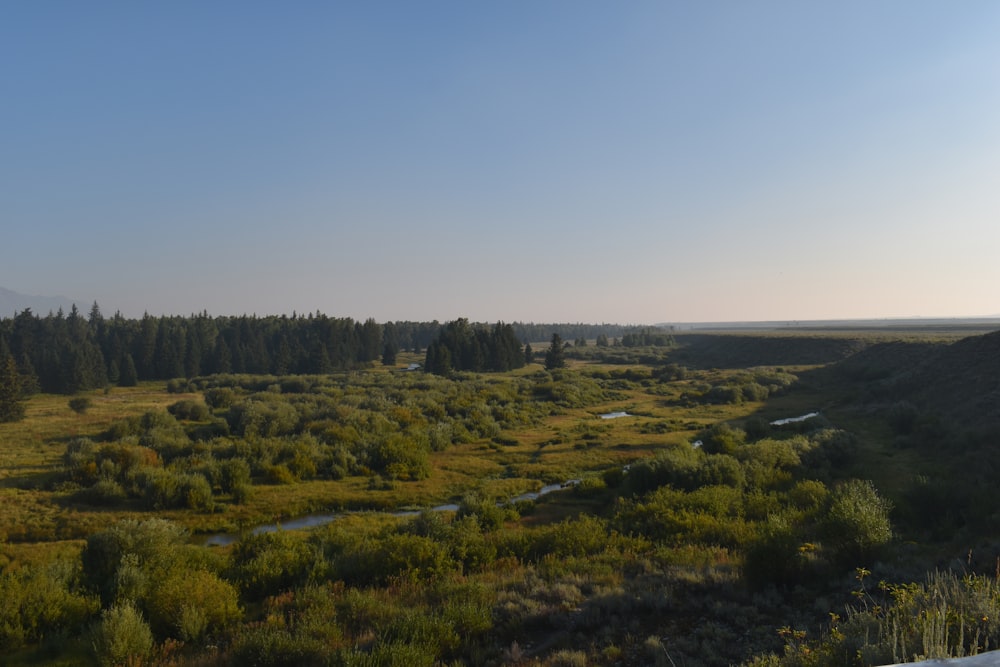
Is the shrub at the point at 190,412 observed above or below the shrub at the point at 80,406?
above

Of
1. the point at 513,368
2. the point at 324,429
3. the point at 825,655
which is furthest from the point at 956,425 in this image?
the point at 513,368

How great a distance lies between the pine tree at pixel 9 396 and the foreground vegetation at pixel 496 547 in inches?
722

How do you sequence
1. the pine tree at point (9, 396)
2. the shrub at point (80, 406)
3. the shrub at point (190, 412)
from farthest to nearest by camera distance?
the shrub at point (80, 406)
the pine tree at point (9, 396)
the shrub at point (190, 412)

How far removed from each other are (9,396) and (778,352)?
117138 millimetres

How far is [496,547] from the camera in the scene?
1269 centimetres

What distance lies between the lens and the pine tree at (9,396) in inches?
1816

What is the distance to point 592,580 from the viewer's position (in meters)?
9.65

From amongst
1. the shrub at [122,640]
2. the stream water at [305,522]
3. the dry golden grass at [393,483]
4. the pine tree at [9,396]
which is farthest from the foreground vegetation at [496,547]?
the pine tree at [9,396]

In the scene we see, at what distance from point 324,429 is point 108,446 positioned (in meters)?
10.7

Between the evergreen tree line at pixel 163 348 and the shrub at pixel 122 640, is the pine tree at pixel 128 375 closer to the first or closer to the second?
the evergreen tree line at pixel 163 348

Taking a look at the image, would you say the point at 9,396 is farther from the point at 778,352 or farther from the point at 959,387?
the point at 778,352

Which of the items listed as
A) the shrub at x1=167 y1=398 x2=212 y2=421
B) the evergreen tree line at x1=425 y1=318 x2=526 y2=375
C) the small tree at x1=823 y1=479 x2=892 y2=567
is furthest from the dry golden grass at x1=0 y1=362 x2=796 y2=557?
the evergreen tree line at x1=425 y1=318 x2=526 y2=375

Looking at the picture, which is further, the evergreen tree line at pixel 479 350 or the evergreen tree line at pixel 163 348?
the evergreen tree line at pixel 479 350

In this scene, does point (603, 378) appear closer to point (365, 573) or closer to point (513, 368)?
point (513, 368)
